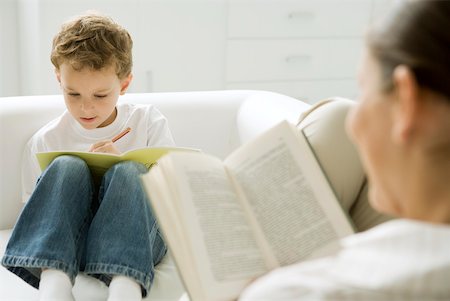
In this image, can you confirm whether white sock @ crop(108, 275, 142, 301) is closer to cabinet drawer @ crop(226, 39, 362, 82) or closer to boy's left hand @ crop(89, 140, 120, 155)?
boy's left hand @ crop(89, 140, 120, 155)

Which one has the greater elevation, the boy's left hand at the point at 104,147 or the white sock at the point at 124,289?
the boy's left hand at the point at 104,147

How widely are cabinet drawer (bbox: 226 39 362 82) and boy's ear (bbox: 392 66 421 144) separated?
2549 millimetres

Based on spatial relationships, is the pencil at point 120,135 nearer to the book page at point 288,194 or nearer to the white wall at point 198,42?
the book page at point 288,194

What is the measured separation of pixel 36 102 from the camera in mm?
2061

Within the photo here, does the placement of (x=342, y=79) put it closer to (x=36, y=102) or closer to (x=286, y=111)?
(x=286, y=111)

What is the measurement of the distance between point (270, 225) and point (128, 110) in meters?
0.85

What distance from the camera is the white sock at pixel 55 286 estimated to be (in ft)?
4.87

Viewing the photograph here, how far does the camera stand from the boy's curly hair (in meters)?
1.85

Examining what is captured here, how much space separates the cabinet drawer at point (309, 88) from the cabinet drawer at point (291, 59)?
0.02m

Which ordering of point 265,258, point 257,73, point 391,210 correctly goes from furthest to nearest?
point 257,73
point 265,258
point 391,210

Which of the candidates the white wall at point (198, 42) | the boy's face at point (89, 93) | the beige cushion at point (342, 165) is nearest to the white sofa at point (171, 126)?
the boy's face at point (89, 93)

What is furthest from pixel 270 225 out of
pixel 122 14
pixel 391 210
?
pixel 122 14

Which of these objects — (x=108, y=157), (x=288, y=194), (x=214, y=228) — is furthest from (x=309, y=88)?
(x=214, y=228)

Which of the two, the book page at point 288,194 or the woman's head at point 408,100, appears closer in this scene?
the woman's head at point 408,100
